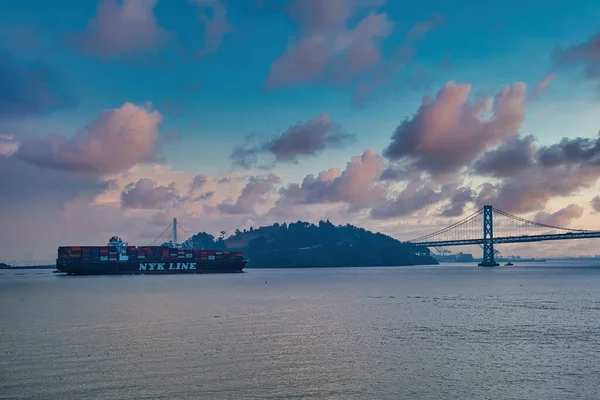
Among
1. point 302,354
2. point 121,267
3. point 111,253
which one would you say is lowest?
point 302,354

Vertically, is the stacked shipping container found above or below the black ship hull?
above

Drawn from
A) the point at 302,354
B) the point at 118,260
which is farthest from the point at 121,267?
the point at 302,354

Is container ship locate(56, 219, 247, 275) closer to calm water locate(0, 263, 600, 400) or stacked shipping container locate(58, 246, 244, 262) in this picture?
stacked shipping container locate(58, 246, 244, 262)

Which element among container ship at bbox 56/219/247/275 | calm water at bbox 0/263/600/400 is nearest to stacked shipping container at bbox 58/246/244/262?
container ship at bbox 56/219/247/275

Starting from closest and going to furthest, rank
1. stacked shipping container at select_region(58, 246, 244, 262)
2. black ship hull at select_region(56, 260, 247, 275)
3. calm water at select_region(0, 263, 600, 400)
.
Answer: calm water at select_region(0, 263, 600, 400) → stacked shipping container at select_region(58, 246, 244, 262) → black ship hull at select_region(56, 260, 247, 275)

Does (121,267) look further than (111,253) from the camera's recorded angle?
Yes

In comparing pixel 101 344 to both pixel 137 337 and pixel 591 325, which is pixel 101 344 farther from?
pixel 591 325

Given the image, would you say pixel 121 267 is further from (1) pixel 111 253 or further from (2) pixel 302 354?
(2) pixel 302 354

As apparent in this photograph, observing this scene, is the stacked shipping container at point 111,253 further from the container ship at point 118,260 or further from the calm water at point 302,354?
the calm water at point 302,354

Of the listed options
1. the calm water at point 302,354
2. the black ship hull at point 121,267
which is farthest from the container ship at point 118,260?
the calm water at point 302,354

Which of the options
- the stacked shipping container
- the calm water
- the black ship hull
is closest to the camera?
the calm water

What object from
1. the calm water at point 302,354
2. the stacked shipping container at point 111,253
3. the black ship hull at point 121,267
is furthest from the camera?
the black ship hull at point 121,267
